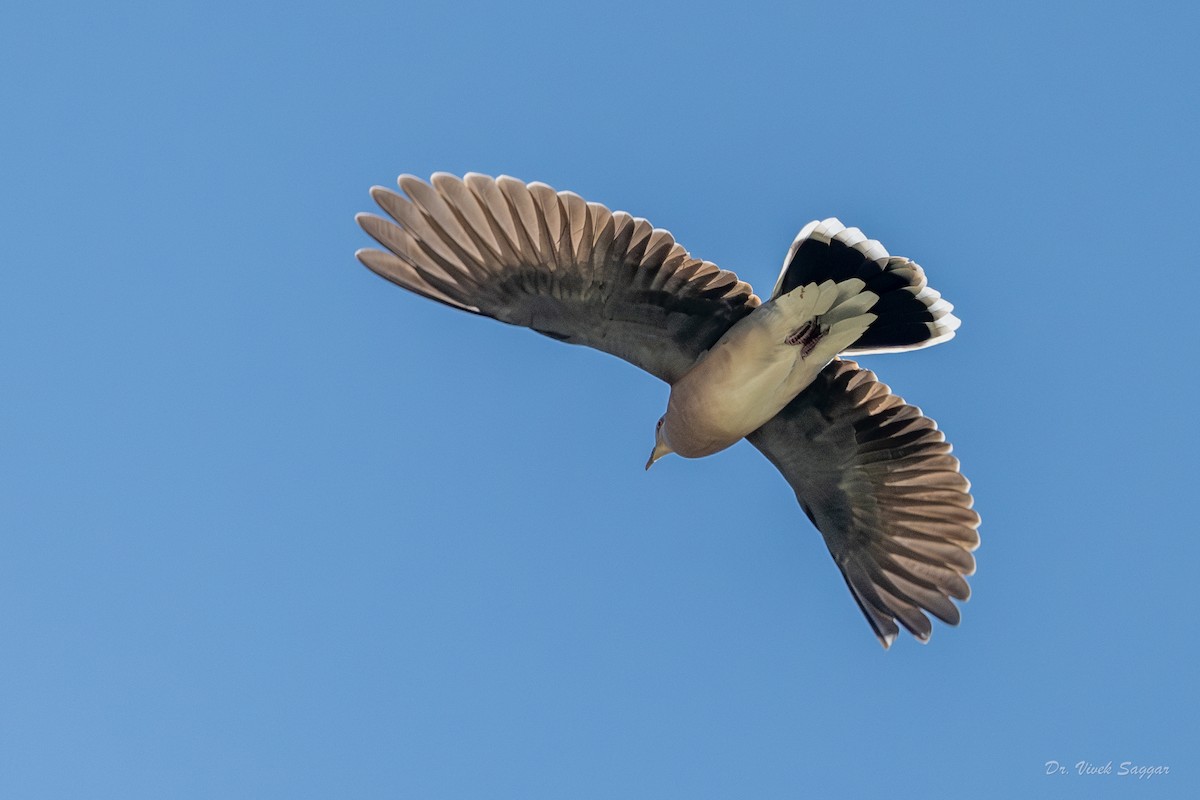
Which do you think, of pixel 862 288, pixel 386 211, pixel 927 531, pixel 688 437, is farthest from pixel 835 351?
pixel 386 211

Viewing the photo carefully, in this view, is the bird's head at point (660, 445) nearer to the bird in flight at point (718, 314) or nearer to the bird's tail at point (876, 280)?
the bird in flight at point (718, 314)

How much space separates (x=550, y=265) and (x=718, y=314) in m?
1.05

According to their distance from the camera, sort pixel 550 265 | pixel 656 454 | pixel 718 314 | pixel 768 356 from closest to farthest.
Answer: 1. pixel 550 265
2. pixel 768 356
3. pixel 718 314
4. pixel 656 454

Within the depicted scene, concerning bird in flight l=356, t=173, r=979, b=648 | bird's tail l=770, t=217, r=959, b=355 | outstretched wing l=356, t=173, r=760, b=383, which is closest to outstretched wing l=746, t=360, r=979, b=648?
bird in flight l=356, t=173, r=979, b=648

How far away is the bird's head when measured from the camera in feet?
30.6

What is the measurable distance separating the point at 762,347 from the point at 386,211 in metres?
2.22

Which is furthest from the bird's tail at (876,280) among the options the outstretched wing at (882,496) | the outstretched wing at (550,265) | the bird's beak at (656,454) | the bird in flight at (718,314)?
the bird's beak at (656,454)

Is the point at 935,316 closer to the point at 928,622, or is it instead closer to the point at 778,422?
the point at 778,422

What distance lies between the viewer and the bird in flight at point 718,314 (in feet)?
26.9

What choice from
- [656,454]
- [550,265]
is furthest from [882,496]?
[550,265]

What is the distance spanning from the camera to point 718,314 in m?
8.71

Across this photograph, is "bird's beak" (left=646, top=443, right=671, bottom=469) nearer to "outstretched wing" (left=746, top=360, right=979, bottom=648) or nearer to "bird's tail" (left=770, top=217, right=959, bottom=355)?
"outstretched wing" (left=746, top=360, right=979, bottom=648)

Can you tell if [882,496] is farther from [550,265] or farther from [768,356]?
[550,265]

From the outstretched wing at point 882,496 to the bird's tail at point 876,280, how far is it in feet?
2.01
